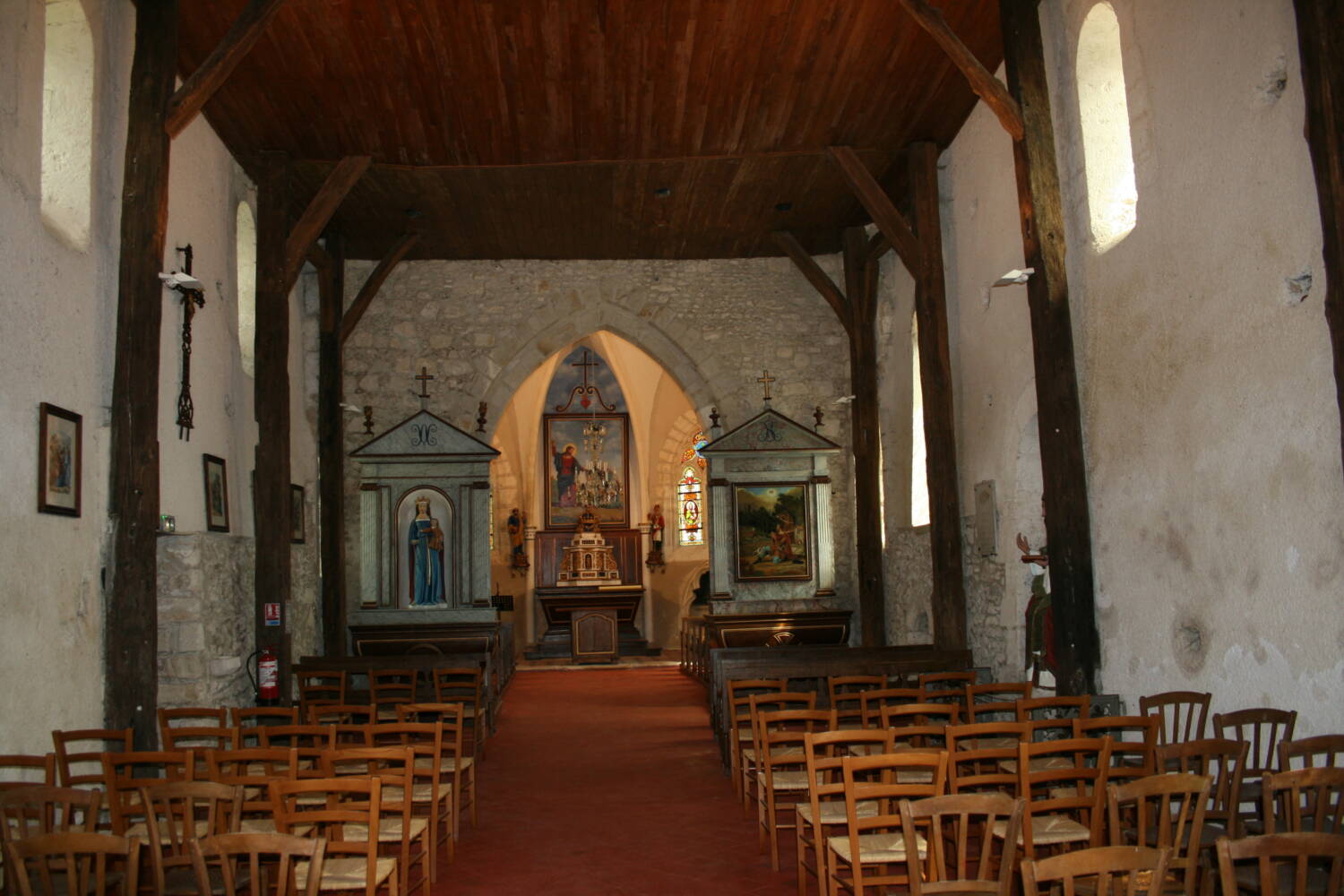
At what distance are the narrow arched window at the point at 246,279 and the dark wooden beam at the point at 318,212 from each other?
546 millimetres

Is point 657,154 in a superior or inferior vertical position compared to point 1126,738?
superior

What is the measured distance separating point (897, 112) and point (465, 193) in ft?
14.1

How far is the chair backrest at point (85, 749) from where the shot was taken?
4598mm

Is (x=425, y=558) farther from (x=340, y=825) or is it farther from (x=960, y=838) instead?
(x=960, y=838)

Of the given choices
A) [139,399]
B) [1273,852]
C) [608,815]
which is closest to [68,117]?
[139,399]

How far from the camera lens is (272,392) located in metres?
9.47

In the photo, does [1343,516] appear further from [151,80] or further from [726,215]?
[726,215]

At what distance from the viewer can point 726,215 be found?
1206cm

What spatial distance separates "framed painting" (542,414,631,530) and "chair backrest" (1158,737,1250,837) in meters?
15.0

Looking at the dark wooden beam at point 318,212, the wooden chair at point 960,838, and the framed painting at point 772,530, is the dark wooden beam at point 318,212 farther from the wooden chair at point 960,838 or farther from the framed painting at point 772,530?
the wooden chair at point 960,838

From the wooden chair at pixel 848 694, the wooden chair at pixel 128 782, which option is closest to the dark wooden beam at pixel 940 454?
the wooden chair at pixel 848 694

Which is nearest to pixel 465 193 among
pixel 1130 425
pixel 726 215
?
pixel 726 215

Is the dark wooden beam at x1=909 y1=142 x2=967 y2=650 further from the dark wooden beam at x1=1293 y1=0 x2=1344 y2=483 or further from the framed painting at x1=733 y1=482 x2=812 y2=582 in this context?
the dark wooden beam at x1=1293 y1=0 x2=1344 y2=483

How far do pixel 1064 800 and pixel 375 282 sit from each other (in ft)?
33.7
